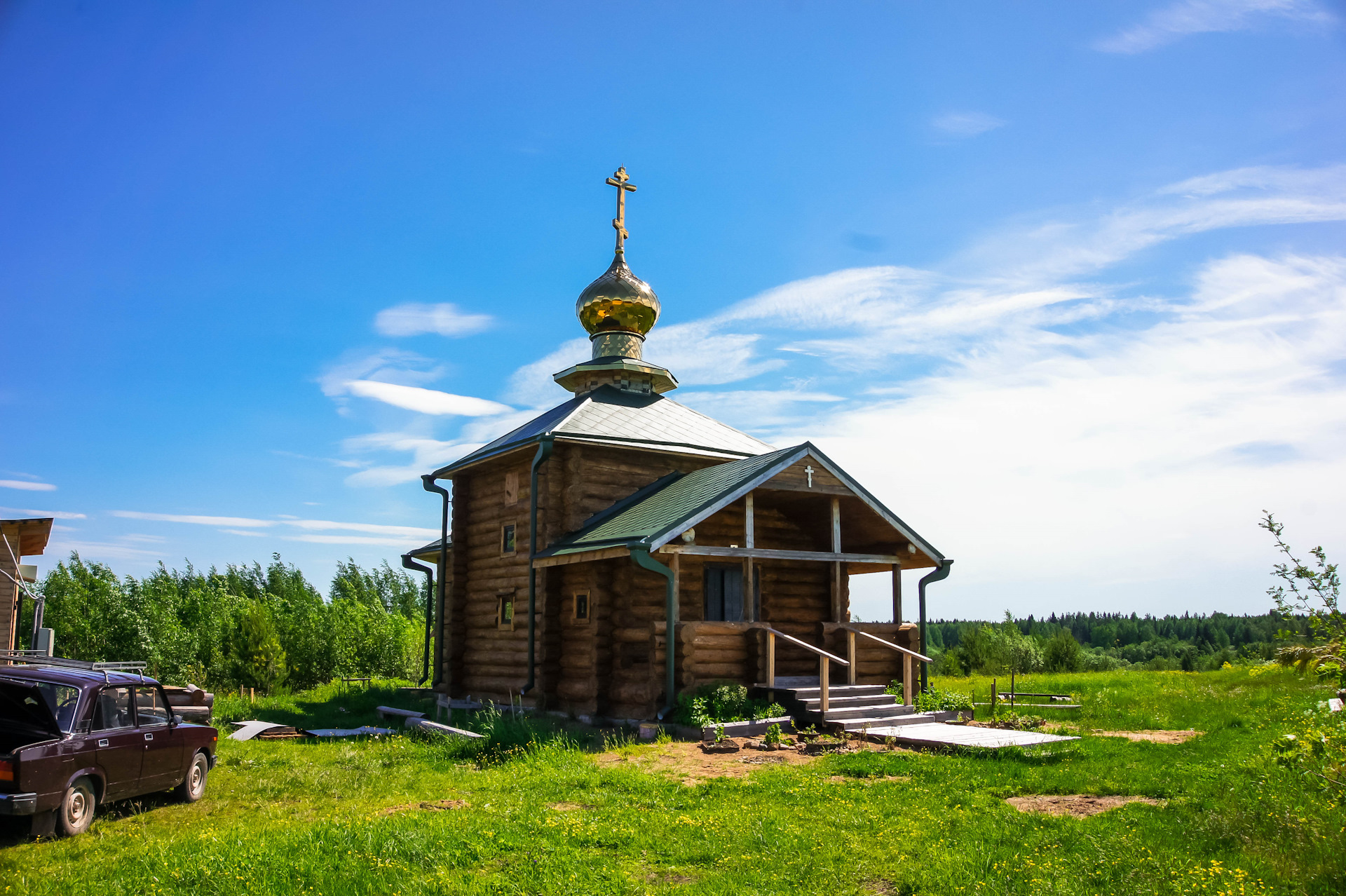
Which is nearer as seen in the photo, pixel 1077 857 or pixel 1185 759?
pixel 1077 857

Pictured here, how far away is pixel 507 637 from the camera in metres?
19.8

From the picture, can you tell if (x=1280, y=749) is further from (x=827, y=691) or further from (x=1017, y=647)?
(x=1017, y=647)

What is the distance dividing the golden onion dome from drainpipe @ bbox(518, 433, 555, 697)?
650cm

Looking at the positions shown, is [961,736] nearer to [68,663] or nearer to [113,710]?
[113,710]

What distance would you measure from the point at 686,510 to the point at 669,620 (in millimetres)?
1894

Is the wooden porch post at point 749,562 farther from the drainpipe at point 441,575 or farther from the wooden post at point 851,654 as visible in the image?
the drainpipe at point 441,575

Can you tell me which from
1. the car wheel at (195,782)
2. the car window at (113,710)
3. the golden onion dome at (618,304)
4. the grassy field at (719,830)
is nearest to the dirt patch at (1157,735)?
the grassy field at (719,830)

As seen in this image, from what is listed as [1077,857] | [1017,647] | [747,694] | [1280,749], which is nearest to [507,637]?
[747,694]

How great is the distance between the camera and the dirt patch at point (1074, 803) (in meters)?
8.73

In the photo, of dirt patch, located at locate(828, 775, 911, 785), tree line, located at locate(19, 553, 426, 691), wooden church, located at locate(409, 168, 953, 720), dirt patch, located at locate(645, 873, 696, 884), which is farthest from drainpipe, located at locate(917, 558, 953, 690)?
tree line, located at locate(19, 553, 426, 691)

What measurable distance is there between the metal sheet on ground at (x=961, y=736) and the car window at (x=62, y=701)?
10244 mm

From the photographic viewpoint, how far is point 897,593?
60.6ft

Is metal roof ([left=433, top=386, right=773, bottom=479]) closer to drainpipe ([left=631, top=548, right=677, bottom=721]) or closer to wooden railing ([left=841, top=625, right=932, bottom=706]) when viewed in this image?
drainpipe ([left=631, top=548, right=677, bottom=721])

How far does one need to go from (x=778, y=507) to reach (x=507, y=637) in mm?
6441
